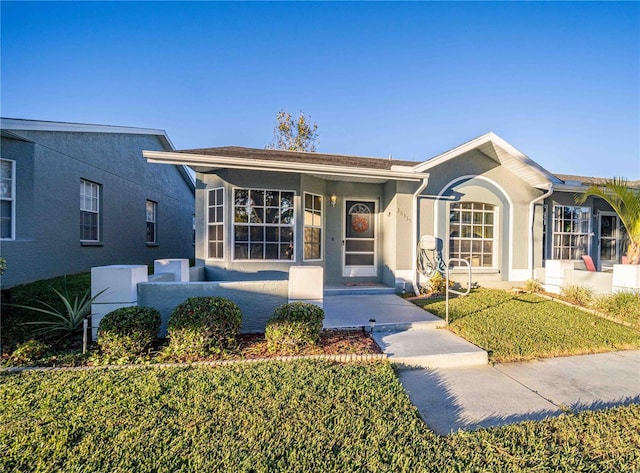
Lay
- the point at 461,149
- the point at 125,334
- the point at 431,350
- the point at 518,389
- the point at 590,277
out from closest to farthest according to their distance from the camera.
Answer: the point at 518,389, the point at 125,334, the point at 431,350, the point at 590,277, the point at 461,149

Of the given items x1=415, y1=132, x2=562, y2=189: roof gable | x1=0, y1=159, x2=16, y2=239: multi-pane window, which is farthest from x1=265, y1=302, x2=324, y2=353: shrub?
x1=0, y1=159, x2=16, y2=239: multi-pane window

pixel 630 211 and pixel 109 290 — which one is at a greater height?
pixel 630 211

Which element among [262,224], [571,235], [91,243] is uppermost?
[262,224]

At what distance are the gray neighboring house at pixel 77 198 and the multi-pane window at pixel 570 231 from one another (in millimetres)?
15040

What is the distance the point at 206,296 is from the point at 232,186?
3650 mm

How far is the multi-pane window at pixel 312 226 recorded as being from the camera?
26.2 feet

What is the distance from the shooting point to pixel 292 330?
405 centimetres

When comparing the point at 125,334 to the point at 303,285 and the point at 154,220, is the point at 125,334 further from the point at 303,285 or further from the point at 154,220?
the point at 154,220

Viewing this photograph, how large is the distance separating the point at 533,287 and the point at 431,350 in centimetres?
598

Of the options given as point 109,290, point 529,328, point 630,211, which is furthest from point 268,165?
point 630,211

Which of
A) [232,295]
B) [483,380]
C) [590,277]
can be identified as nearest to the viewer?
[483,380]

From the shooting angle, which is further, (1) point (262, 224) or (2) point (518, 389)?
(1) point (262, 224)

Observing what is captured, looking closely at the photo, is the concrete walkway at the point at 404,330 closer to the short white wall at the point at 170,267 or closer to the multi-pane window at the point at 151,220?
the short white wall at the point at 170,267

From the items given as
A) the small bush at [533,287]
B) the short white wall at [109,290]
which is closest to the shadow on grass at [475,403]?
the short white wall at [109,290]
